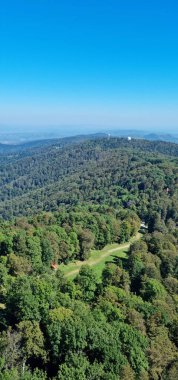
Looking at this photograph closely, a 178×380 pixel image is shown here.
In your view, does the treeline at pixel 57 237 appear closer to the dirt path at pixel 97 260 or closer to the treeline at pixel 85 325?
the treeline at pixel 85 325

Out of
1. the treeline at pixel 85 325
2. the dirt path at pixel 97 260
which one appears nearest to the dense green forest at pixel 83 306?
the treeline at pixel 85 325

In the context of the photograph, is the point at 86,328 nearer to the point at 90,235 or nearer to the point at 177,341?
the point at 177,341

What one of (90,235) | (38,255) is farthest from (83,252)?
(38,255)

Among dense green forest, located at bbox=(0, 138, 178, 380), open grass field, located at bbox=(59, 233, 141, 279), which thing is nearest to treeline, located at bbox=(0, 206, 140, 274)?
dense green forest, located at bbox=(0, 138, 178, 380)

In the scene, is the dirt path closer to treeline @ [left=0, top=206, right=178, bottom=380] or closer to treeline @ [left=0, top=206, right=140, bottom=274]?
treeline @ [left=0, top=206, right=140, bottom=274]

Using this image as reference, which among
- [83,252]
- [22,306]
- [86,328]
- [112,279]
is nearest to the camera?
[86,328]

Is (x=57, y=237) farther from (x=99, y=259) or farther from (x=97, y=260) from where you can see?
(x=99, y=259)
